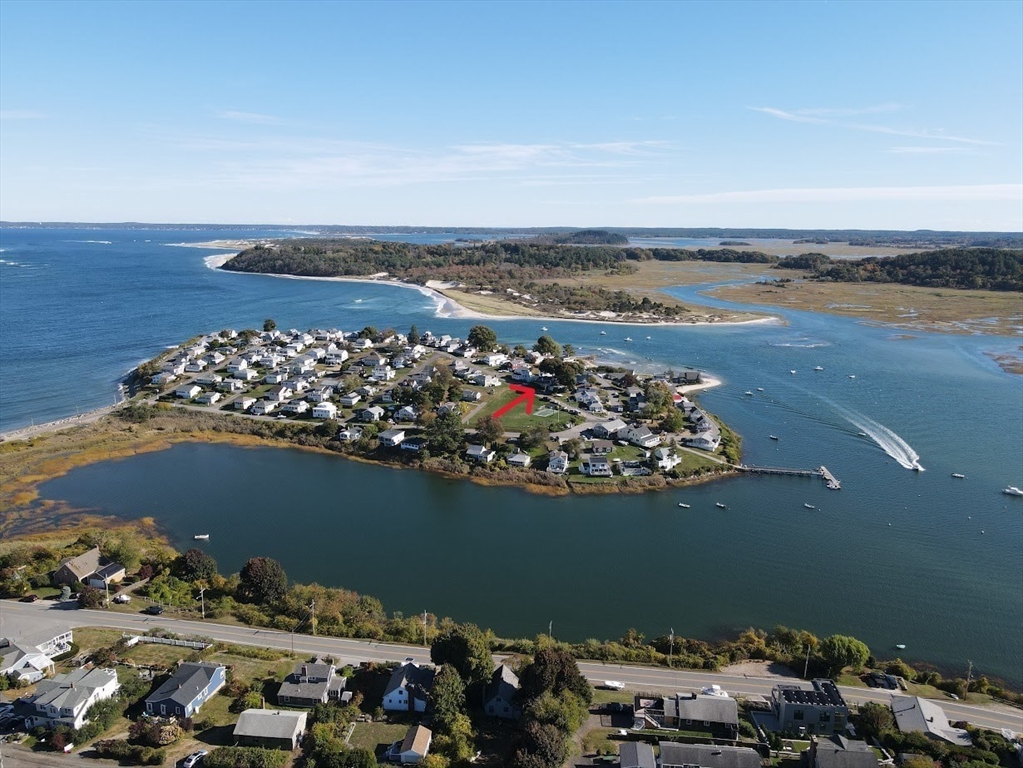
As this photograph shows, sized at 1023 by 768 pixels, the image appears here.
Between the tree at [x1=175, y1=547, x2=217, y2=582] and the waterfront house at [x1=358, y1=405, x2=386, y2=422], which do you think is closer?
the tree at [x1=175, y1=547, x2=217, y2=582]

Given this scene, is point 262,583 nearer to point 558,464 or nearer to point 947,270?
point 558,464

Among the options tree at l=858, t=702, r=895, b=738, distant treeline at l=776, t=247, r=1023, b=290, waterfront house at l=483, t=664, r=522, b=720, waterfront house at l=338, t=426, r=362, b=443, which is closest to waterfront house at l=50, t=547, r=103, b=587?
waterfront house at l=483, t=664, r=522, b=720

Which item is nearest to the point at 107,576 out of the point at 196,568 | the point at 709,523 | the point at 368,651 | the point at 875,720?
the point at 196,568

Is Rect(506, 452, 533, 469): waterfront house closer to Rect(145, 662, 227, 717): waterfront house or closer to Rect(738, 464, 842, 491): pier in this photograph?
Rect(738, 464, 842, 491): pier

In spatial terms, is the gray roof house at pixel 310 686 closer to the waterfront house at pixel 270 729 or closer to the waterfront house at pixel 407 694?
the waterfront house at pixel 270 729

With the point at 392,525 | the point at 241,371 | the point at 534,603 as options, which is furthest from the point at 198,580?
the point at 241,371

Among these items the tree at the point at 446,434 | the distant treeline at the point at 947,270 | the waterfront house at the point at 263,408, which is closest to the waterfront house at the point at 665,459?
the tree at the point at 446,434
